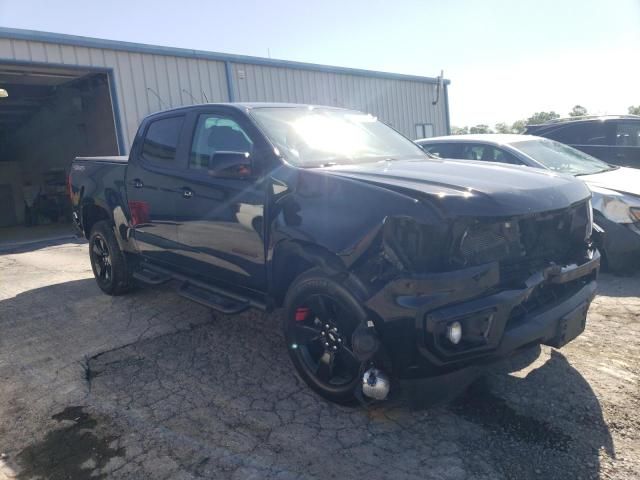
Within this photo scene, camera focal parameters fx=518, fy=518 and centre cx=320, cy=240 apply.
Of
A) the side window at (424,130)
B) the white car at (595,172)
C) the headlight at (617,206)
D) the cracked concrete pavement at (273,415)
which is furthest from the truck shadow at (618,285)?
the side window at (424,130)

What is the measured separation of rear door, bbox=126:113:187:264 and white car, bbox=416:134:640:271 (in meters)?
2.48

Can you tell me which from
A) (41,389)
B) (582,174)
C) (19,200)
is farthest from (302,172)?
(19,200)

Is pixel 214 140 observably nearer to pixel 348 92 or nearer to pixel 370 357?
pixel 370 357

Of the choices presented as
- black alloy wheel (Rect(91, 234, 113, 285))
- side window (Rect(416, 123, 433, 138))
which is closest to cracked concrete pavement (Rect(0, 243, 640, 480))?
black alloy wheel (Rect(91, 234, 113, 285))

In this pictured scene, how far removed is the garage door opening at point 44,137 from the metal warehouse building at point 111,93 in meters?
0.03

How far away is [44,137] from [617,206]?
17.3 m

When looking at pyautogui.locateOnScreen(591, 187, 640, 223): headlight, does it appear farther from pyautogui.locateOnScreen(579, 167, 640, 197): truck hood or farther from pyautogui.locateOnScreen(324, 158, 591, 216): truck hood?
pyautogui.locateOnScreen(324, 158, 591, 216): truck hood

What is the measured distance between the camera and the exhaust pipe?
2.74m

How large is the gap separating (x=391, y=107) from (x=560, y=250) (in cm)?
1594

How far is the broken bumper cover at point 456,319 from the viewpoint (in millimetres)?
2551

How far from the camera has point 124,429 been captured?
3.02 m

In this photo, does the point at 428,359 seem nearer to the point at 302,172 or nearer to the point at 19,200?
the point at 302,172

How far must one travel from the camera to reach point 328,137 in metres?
3.94

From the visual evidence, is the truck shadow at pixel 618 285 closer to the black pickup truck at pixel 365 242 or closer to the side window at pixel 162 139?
the black pickup truck at pixel 365 242
